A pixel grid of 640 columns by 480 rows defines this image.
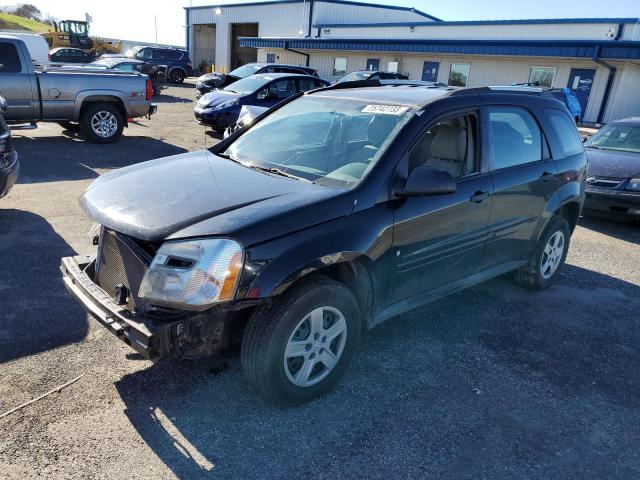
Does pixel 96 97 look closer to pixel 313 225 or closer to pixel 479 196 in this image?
pixel 479 196

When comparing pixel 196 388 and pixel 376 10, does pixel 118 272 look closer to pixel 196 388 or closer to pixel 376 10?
pixel 196 388

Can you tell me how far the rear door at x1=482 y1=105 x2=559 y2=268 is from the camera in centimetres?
409

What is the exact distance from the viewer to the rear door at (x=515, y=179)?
4.09 metres

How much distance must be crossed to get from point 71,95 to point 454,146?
31.2ft

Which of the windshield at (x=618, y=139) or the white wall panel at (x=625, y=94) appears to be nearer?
the windshield at (x=618, y=139)

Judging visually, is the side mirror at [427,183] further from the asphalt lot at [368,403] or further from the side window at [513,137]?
the asphalt lot at [368,403]

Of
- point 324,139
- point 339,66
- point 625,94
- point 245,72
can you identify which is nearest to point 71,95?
point 245,72

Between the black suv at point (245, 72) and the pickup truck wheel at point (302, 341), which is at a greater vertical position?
the black suv at point (245, 72)

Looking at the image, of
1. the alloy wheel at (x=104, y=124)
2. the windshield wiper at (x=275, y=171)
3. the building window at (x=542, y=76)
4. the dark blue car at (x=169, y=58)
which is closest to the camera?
the windshield wiper at (x=275, y=171)

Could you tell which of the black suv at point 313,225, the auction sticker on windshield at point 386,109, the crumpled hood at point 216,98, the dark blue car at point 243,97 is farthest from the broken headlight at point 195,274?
the crumpled hood at point 216,98

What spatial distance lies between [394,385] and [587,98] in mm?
20487

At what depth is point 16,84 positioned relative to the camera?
32.9ft

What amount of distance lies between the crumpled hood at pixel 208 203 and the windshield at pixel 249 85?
978cm

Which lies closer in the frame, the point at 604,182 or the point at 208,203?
the point at 208,203
